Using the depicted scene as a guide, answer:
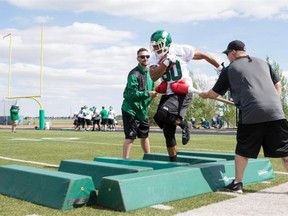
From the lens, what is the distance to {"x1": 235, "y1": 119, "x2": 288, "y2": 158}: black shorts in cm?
419

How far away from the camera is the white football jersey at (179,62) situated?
504 cm

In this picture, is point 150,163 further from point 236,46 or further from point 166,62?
point 236,46

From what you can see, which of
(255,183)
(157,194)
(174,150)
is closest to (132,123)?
(174,150)

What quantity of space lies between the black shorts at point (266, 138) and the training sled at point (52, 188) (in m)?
1.67

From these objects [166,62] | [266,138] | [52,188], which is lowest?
[52,188]

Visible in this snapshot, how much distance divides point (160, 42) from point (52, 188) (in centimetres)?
223

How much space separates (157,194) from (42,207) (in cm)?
104

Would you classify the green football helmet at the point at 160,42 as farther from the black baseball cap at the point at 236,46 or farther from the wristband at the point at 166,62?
the black baseball cap at the point at 236,46

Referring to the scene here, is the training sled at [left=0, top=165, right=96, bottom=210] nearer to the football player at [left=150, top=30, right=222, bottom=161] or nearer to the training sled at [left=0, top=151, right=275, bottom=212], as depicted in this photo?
the training sled at [left=0, top=151, right=275, bottom=212]

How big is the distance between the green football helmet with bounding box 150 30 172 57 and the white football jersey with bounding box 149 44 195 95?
9 centimetres

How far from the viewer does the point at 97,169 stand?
4.66m

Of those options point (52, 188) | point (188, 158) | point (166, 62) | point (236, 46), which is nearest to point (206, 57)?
point (166, 62)

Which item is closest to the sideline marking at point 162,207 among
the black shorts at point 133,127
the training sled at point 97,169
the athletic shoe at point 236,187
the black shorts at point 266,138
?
the training sled at point 97,169

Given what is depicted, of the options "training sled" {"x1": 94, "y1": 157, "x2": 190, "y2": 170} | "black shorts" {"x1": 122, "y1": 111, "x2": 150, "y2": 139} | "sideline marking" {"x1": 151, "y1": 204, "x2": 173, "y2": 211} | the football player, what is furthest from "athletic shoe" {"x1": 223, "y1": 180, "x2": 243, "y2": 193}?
"black shorts" {"x1": 122, "y1": 111, "x2": 150, "y2": 139}
